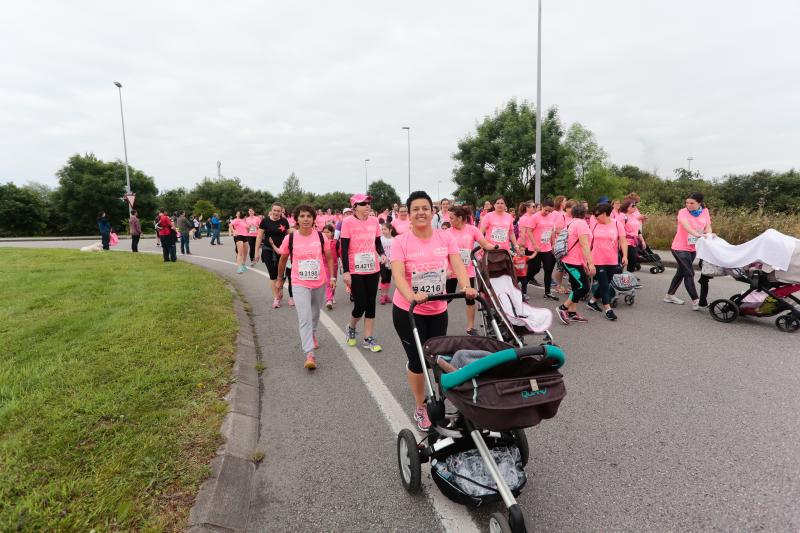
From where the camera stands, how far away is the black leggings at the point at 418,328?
329 centimetres

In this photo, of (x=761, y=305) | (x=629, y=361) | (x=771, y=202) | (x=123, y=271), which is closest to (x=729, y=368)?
(x=629, y=361)

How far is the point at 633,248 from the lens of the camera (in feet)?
32.6

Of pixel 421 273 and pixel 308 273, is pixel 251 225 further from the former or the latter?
pixel 421 273

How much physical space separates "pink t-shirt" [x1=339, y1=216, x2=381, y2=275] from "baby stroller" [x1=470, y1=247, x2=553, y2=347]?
1.47m

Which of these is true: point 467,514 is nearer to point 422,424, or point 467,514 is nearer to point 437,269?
point 422,424

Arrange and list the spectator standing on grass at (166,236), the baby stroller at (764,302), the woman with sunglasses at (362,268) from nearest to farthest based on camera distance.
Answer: the woman with sunglasses at (362,268) < the baby stroller at (764,302) < the spectator standing on grass at (166,236)

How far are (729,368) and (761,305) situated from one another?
7.40 ft

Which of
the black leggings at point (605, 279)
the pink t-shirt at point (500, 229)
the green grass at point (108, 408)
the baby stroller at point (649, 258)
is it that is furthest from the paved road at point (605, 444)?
the baby stroller at point (649, 258)

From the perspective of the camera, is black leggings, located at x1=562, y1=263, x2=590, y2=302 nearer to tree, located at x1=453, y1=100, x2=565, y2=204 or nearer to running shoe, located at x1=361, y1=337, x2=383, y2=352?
running shoe, located at x1=361, y1=337, x2=383, y2=352

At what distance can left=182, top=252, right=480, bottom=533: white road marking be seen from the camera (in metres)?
2.47

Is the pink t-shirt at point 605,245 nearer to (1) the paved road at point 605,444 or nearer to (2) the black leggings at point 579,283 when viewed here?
(2) the black leggings at point 579,283

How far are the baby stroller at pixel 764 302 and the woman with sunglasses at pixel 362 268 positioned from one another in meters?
5.19

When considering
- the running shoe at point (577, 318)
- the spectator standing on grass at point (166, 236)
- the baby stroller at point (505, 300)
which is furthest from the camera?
the spectator standing on grass at point (166, 236)

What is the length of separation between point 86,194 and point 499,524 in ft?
184
